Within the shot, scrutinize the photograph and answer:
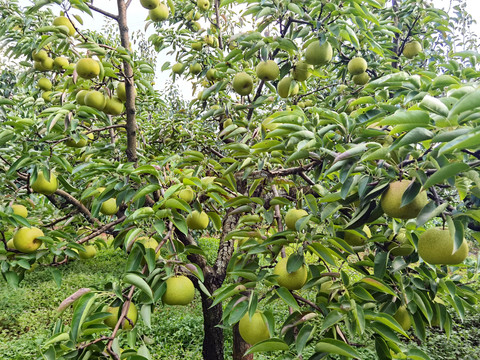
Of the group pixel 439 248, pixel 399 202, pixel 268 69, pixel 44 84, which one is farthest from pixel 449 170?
pixel 44 84

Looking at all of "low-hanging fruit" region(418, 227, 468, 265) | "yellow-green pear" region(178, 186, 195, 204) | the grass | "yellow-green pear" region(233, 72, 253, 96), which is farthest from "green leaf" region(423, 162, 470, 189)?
the grass

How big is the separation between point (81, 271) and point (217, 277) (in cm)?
538

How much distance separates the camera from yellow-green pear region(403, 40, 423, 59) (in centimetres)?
263

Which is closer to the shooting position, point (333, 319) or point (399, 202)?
point (399, 202)

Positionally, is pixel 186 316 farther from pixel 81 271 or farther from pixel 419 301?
pixel 419 301

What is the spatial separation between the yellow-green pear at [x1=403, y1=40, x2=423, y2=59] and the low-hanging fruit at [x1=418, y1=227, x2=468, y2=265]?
2183 mm

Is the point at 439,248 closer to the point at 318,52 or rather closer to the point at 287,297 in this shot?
the point at 287,297

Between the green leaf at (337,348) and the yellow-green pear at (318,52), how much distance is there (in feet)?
4.24

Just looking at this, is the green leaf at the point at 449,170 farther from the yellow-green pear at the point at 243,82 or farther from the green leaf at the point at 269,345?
the yellow-green pear at the point at 243,82

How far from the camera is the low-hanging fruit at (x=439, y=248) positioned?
3.10ft

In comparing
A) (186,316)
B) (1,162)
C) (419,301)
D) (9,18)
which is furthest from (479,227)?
(186,316)

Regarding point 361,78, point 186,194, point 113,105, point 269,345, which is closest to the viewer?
point 269,345

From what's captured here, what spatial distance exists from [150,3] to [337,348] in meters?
2.27

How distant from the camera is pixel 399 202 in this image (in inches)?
36.0
